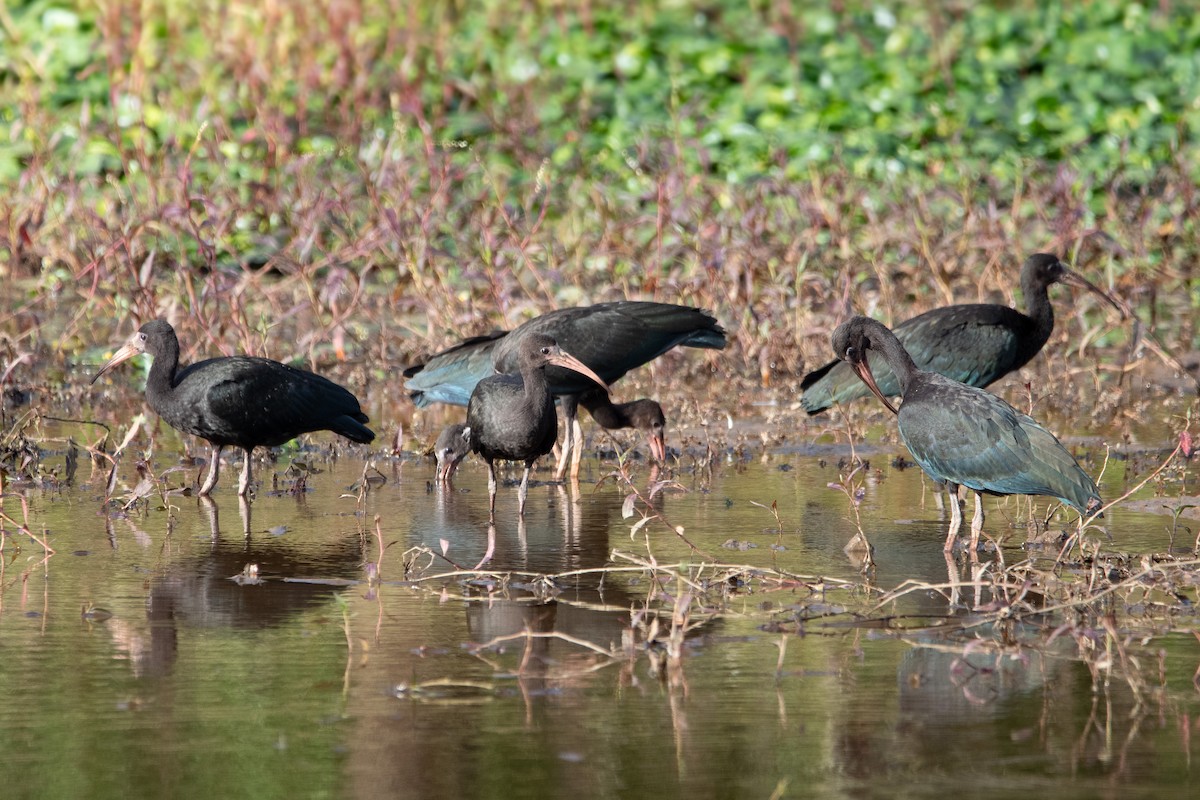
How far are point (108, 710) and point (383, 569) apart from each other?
1878 millimetres

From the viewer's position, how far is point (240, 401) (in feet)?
27.4

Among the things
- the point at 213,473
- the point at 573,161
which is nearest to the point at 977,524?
the point at 213,473

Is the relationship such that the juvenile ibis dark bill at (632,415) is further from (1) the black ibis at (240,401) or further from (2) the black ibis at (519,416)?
(1) the black ibis at (240,401)

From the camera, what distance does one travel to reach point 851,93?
1739 cm

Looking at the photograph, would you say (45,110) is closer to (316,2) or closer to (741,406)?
(316,2)

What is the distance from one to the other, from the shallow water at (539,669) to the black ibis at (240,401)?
65 centimetres

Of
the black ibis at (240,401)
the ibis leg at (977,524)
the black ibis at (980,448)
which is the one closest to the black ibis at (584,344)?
the black ibis at (240,401)

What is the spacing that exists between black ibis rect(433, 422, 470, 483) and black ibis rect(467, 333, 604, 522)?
32 centimetres

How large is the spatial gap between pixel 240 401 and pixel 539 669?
3.48m

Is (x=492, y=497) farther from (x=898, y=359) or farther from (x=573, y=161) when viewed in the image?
(x=573, y=161)

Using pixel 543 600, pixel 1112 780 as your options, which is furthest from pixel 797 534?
pixel 1112 780

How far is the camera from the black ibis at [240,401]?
835 cm

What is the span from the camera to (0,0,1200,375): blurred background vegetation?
11.4m

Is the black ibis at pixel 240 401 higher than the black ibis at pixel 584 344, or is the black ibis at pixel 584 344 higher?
the black ibis at pixel 584 344
